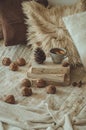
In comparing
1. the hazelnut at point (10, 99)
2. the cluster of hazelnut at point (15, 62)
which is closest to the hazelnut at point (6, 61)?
the cluster of hazelnut at point (15, 62)

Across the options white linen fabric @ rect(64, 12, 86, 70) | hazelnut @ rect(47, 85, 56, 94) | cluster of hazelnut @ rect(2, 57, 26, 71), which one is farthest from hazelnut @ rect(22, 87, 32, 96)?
white linen fabric @ rect(64, 12, 86, 70)

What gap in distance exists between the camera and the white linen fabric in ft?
6.37

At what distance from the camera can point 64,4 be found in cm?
242

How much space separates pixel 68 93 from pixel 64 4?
0.95 metres

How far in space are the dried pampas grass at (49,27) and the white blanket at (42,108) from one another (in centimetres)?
22

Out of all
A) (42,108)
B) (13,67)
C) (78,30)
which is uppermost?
(78,30)

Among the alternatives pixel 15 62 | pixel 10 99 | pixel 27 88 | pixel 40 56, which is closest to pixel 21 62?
pixel 15 62

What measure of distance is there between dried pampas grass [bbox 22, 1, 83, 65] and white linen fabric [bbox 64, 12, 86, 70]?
8 cm

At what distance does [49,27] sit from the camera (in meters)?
2.14

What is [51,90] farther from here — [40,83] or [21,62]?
[21,62]

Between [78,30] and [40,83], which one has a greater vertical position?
[78,30]

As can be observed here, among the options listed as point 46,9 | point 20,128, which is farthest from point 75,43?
point 20,128

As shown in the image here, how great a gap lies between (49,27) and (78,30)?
0.86 feet

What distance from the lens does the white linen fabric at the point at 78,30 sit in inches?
76.4
